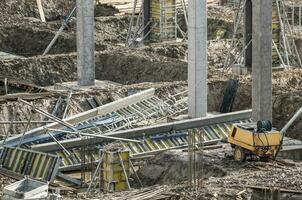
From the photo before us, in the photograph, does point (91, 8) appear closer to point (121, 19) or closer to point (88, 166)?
point (88, 166)

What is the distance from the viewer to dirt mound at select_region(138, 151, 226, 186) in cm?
2317

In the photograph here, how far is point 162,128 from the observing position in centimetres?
2719

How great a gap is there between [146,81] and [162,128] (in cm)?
746

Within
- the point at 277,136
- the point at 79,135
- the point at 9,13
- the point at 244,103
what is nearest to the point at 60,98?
the point at 79,135

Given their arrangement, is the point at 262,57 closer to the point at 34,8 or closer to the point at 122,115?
the point at 122,115

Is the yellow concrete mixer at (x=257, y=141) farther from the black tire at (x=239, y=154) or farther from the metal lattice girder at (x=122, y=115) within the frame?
the metal lattice girder at (x=122, y=115)

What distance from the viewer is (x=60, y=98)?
2919 centimetres

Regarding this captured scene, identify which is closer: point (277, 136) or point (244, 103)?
point (277, 136)

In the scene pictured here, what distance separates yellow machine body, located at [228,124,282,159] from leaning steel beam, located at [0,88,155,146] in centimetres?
554

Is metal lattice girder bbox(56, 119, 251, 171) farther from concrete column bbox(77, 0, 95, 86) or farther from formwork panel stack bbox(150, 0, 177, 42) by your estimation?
formwork panel stack bbox(150, 0, 177, 42)

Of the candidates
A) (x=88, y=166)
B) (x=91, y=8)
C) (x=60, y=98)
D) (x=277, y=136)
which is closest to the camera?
(x=277, y=136)

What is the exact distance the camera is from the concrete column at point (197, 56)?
27.3m

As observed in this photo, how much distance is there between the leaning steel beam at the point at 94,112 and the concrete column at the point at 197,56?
1.82 meters

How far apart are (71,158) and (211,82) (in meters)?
6.80
